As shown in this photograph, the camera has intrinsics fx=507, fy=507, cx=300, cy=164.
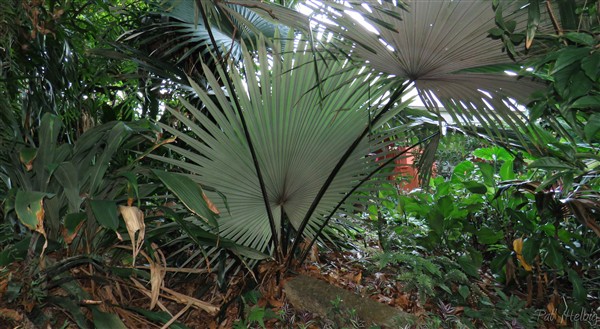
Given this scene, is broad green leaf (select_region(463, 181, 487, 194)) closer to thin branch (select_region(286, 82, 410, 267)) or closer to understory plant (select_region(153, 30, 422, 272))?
understory plant (select_region(153, 30, 422, 272))

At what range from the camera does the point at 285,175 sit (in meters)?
2.44

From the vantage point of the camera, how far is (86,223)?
211 centimetres

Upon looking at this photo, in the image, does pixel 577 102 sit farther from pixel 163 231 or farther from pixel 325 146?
pixel 163 231

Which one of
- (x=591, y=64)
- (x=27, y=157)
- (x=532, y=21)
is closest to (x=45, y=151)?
(x=27, y=157)

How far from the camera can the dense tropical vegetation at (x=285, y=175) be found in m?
1.86

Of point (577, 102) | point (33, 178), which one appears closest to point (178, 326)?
point (33, 178)

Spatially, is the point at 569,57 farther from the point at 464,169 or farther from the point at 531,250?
the point at 464,169

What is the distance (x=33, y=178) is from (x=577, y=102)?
205 centimetres

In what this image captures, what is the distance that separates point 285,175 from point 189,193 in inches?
26.8

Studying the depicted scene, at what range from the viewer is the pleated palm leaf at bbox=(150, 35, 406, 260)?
7.66 feet

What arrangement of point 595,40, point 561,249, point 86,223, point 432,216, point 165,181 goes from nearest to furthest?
point 595,40 → point 165,181 → point 86,223 → point 561,249 → point 432,216

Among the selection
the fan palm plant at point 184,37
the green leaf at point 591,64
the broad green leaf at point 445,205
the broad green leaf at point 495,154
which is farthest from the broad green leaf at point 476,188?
the green leaf at point 591,64

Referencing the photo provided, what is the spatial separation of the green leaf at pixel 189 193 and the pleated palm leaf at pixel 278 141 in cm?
41

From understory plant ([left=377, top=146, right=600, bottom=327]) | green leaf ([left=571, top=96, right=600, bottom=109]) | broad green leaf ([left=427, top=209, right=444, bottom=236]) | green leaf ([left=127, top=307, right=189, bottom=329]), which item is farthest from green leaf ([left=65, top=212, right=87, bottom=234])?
broad green leaf ([left=427, top=209, right=444, bottom=236])
